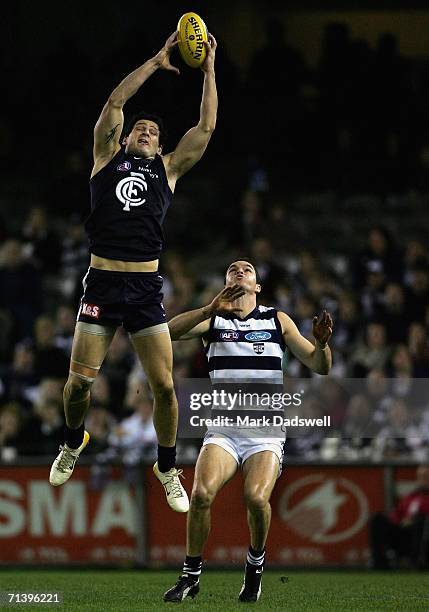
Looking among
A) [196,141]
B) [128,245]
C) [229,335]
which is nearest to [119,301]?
[128,245]

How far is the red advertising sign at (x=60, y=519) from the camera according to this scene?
1501 centimetres

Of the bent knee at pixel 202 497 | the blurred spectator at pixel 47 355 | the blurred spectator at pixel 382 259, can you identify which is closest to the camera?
the bent knee at pixel 202 497

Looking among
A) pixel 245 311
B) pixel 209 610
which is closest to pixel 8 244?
pixel 245 311

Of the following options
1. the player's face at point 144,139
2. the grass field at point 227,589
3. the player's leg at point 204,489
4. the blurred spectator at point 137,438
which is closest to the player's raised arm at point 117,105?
the player's face at point 144,139

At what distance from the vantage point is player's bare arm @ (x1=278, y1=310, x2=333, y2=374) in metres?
9.42

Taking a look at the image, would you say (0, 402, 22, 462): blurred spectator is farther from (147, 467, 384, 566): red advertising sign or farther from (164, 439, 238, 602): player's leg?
(164, 439, 238, 602): player's leg

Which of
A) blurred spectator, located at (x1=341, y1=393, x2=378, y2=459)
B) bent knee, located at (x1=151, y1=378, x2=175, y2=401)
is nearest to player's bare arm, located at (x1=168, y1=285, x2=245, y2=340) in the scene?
bent knee, located at (x1=151, y1=378, x2=175, y2=401)

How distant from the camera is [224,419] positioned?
32.1ft

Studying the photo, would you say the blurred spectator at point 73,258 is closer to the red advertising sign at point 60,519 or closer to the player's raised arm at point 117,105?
the red advertising sign at point 60,519

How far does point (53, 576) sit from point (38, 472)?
2.02 meters

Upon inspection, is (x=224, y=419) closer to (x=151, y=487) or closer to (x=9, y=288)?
(x=151, y=487)

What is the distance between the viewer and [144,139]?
31.9 ft

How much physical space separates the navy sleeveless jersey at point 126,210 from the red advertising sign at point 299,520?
221 inches

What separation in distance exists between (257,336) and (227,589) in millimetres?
2265
